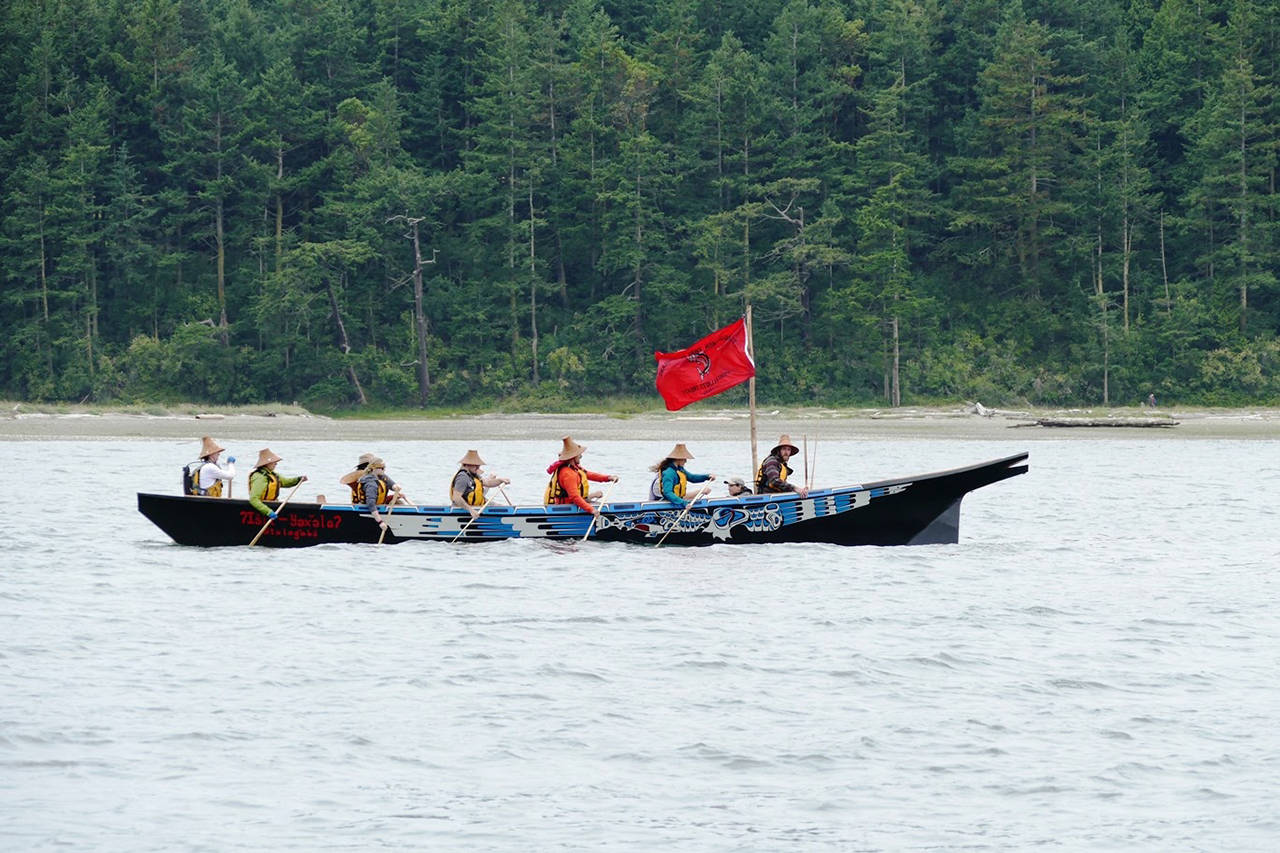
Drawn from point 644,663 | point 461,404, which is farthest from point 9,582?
point 461,404

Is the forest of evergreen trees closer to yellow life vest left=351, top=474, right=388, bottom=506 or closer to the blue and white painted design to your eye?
the blue and white painted design

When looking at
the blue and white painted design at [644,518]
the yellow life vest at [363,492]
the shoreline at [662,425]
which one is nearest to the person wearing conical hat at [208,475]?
the yellow life vest at [363,492]

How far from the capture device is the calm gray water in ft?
38.6

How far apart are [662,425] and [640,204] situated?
13.9m

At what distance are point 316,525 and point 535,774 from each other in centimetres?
1239

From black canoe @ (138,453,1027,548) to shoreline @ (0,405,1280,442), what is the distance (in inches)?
1055

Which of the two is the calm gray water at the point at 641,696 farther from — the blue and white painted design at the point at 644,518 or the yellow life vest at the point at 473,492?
the yellow life vest at the point at 473,492

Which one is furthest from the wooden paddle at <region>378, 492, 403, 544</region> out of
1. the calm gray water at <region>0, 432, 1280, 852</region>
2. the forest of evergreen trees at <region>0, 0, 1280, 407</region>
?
the forest of evergreen trees at <region>0, 0, 1280, 407</region>

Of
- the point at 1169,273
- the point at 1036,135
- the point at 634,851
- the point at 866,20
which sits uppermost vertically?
the point at 866,20

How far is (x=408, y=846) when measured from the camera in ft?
36.7

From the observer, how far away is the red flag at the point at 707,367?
2494cm

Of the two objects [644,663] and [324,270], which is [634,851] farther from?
[324,270]

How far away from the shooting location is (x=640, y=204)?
67188 mm

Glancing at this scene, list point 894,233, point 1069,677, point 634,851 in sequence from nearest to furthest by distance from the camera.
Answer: point 634,851, point 1069,677, point 894,233
